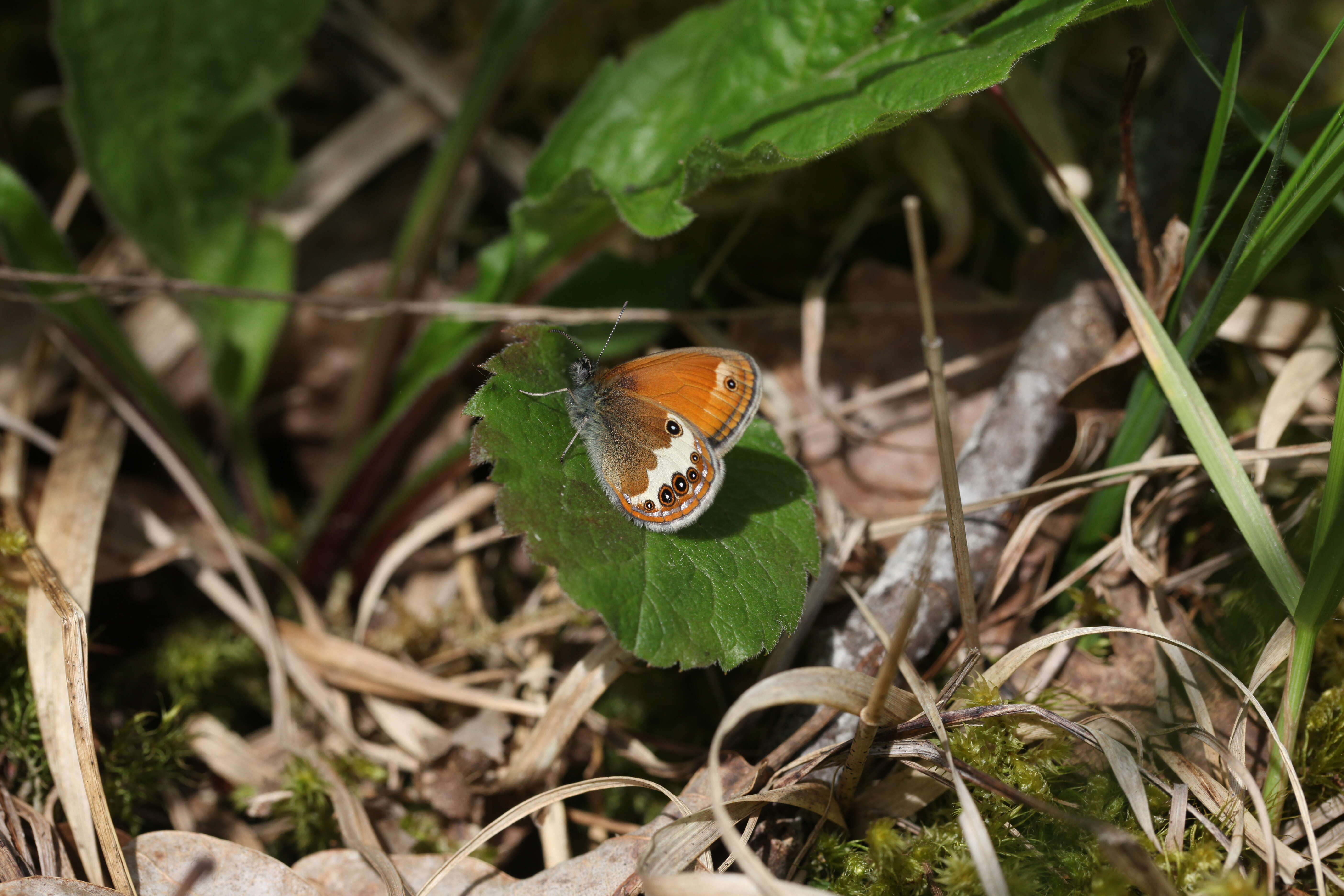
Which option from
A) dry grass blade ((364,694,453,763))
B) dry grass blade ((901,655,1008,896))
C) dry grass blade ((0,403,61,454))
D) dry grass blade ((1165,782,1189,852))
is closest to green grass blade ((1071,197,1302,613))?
dry grass blade ((1165,782,1189,852))

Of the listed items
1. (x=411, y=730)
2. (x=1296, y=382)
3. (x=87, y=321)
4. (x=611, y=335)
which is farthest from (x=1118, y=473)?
(x=87, y=321)

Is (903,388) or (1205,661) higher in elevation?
(903,388)

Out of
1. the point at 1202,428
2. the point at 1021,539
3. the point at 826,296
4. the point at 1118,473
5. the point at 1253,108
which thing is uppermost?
the point at 1253,108

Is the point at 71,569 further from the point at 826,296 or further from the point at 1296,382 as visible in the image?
the point at 1296,382

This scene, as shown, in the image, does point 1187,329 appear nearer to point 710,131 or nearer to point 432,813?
point 710,131

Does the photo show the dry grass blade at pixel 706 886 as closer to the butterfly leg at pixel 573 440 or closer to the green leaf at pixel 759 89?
the butterfly leg at pixel 573 440
